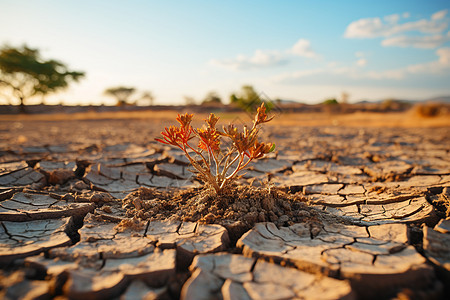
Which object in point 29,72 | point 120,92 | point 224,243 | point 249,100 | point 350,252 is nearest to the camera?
point 350,252

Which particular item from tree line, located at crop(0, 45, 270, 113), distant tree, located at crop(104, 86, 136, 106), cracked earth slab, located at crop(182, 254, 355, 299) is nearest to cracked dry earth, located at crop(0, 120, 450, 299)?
cracked earth slab, located at crop(182, 254, 355, 299)

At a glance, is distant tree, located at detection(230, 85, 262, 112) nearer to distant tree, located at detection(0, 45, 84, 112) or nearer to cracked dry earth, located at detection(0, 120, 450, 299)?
cracked dry earth, located at detection(0, 120, 450, 299)

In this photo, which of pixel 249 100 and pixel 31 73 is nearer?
pixel 249 100

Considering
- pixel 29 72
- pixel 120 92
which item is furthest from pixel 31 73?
pixel 120 92

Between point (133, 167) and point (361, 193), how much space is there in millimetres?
2676

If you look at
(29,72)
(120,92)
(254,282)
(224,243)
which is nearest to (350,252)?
(254,282)

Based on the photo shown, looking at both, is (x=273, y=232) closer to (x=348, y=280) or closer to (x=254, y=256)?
(x=254, y=256)

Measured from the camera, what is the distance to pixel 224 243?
1688 millimetres

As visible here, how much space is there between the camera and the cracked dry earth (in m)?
1.29

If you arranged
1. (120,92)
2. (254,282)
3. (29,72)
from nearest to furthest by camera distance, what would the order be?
(254,282), (29,72), (120,92)

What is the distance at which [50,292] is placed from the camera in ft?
4.12

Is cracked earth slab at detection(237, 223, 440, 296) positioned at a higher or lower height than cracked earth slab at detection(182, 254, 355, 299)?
higher

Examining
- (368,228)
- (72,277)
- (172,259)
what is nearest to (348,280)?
(368,228)

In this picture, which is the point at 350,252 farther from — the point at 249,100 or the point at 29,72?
the point at 29,72
